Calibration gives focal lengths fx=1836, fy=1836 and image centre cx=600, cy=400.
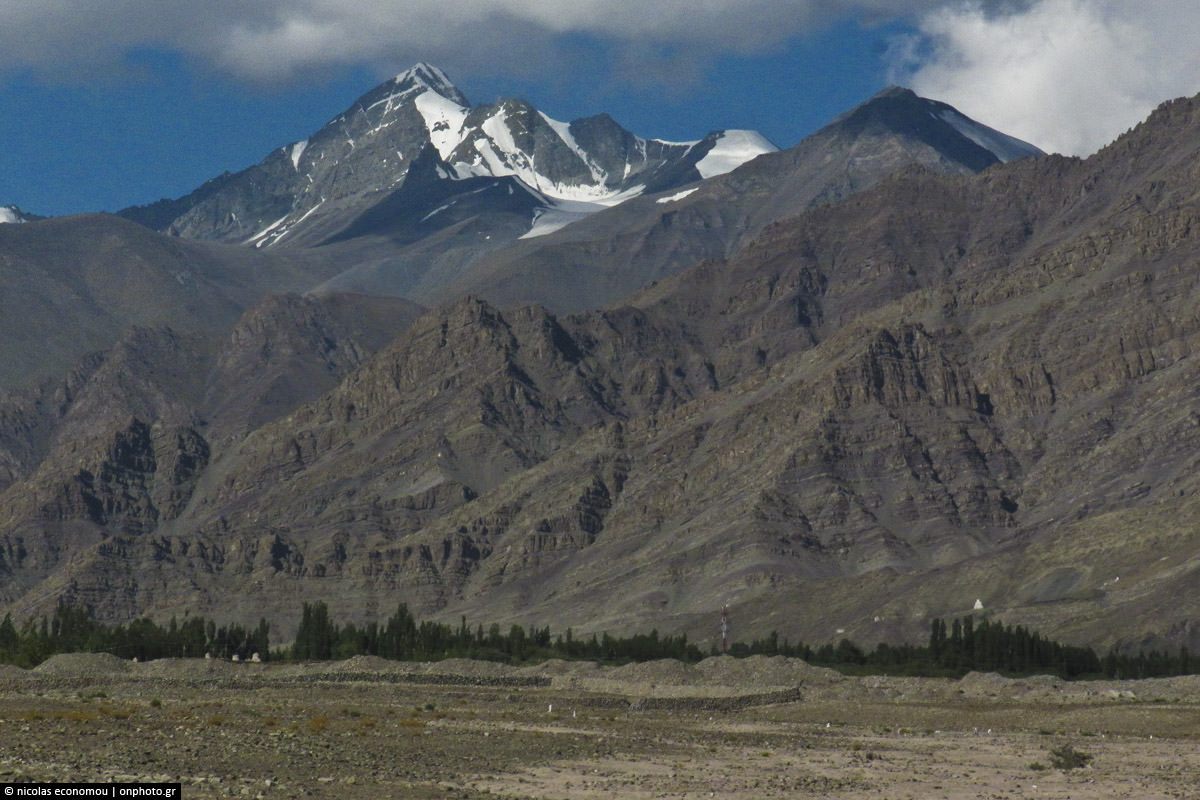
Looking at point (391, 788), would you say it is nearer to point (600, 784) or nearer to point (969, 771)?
point (600, 784)

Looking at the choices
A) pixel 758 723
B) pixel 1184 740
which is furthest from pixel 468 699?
pixel 1184 740

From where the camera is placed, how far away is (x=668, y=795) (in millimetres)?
69438

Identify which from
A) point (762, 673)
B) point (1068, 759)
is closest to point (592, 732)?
point (1068, 759)

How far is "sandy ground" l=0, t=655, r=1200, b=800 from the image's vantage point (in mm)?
68750

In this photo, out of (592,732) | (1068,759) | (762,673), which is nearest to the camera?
(1068,759)

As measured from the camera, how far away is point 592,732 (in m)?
97.8

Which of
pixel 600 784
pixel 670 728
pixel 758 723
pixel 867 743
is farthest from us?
→ pixel 758 723

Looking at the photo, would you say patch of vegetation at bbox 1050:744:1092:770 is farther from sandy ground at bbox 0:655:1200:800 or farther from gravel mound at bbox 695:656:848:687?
gravel mound at bbox 695:656:848:687

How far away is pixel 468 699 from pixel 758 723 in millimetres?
23263

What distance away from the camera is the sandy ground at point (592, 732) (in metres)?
68.8

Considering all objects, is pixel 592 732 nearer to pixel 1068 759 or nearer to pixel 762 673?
pixel 1068 759

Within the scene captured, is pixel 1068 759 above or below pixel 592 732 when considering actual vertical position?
below

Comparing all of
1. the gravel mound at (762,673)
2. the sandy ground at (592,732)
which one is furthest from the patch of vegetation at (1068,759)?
the gravel mound at (762,673)

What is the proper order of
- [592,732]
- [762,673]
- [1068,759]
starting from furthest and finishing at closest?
[762,673], [592,732], [1068,759]
